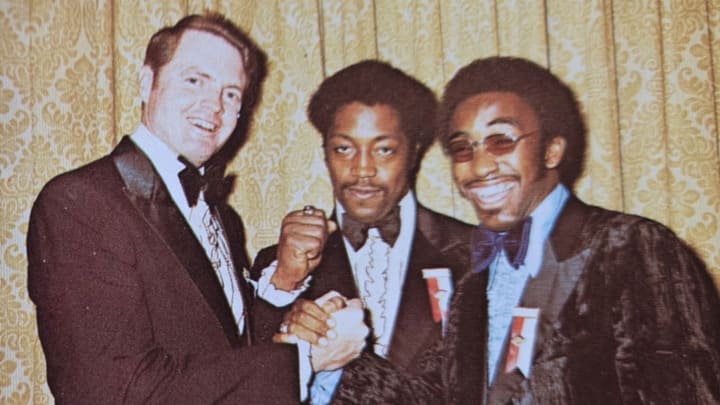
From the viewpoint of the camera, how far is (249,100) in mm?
2314

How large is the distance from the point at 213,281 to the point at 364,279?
16.2 inches

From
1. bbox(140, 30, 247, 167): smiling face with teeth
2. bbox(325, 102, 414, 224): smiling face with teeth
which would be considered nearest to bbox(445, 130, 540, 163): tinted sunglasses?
bbox(325, 102, 414, 224): smiling face with teeth

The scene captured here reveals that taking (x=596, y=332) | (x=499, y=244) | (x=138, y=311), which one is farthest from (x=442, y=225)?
(x=138, y=311)

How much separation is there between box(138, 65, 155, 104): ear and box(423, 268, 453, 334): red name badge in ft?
3.11

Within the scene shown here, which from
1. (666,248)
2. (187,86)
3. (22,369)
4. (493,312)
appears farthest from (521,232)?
(22,369)

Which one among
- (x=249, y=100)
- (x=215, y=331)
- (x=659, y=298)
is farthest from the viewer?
(x=249, y=100)

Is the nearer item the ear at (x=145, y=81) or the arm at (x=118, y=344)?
the arm at (x=118, y=344)

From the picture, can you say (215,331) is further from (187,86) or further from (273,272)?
(187,86)

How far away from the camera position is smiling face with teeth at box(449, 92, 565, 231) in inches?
83.6

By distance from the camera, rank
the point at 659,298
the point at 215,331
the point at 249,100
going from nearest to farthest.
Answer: the point at 659,298 → the point at 215,331 → the point at 249,100

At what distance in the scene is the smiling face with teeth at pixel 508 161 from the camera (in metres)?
2.12

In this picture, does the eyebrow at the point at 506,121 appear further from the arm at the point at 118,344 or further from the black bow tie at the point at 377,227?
the arm at the point at 118,344

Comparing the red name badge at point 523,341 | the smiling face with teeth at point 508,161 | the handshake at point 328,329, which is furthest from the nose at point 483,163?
the handshake at point 328,329

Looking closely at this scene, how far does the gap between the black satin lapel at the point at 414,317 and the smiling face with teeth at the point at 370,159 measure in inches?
6.6
